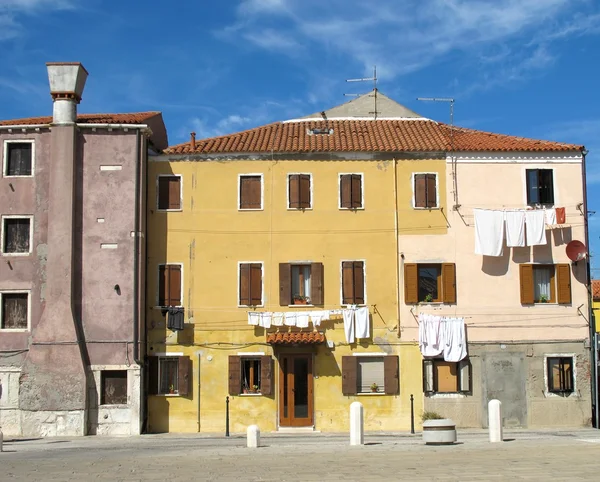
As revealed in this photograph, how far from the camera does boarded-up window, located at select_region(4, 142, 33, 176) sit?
102 feet

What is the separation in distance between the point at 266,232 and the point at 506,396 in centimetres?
1058

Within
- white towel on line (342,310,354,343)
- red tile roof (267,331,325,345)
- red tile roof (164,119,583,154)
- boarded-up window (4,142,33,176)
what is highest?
red tile roof (164,119,583,154)

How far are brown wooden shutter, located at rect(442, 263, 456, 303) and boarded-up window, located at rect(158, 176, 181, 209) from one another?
1020 cm

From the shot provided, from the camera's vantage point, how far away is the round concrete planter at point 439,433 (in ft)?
79.6

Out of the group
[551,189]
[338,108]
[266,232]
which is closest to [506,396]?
[551,189]

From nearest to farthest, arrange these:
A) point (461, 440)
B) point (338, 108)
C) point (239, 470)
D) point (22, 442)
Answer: point (239, 470)
point (461, 440)
point (22, 442)
point (338, 108)

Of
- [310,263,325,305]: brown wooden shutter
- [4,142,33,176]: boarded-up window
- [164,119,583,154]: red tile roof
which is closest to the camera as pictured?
[310,263,325,305]: brown wooden shutter

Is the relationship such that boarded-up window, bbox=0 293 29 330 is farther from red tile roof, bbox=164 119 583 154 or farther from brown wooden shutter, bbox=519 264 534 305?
brown wooden shutter, bbox=519 264 534 305

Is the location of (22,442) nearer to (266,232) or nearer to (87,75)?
(266,232)

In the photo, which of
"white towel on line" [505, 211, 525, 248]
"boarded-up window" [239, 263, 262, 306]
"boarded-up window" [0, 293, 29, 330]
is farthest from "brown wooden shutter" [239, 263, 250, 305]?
"white towel on line" [505, 211, 525, 248]

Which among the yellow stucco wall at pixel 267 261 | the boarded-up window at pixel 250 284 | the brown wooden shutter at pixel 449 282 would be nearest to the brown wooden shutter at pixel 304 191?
the yellow stucco wall at pixel 267 261

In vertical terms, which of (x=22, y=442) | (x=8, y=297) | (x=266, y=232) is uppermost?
(x=266, y=232)

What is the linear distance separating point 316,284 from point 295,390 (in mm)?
3935

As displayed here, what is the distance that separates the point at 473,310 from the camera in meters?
31.1
